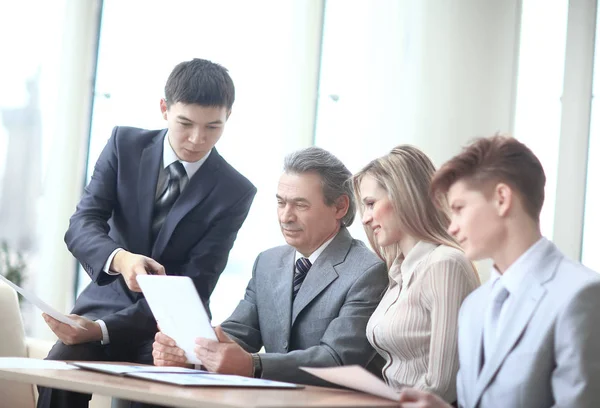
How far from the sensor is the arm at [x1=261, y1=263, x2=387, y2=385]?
257 cm

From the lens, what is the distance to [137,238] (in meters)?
3.23

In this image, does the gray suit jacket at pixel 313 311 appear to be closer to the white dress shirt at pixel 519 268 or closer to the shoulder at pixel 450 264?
the shoulder at pixel 450 264

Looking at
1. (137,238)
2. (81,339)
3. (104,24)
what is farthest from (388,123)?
(81,339)

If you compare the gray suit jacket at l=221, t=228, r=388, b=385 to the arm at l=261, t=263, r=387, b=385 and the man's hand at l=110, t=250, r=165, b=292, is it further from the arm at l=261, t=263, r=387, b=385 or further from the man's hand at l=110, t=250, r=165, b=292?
the man's hand at l=110, t=250, r=165, b=292

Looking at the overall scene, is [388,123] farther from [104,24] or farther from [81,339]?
[81,339]

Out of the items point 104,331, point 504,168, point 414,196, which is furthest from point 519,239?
point 104,331

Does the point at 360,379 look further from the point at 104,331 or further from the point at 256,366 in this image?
the point at 104,331

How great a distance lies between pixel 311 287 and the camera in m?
2.93

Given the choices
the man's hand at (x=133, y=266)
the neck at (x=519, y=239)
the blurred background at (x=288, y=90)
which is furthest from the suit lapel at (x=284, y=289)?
the blurred background at (x=288, y=90)

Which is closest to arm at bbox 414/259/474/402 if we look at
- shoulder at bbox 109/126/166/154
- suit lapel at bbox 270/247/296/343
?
suit lapel at bbox 270/247/296/343

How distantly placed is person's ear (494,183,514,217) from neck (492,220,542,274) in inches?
2.0

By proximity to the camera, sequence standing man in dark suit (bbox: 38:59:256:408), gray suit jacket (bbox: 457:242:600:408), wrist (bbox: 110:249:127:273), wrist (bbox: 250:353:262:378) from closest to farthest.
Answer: gray suit jacket (bbox: 457:242:600:408) < wrist (bbox: 250:353:262:378) < wrist (bbox: 110:249:127:273) < standing man in dark suit (bbox: 38:59:256:408)

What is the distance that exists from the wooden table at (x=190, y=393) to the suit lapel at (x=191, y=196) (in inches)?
40.1

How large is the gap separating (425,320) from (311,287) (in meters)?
0.55
